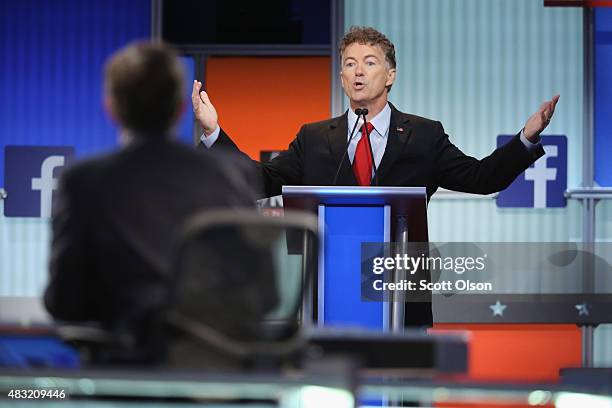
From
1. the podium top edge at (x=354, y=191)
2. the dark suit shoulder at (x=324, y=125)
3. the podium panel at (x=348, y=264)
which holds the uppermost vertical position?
the dark suit shoulder at (x=324, y=125)

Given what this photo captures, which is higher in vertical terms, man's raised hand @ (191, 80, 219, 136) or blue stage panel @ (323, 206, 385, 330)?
man's raised hand @ (191, 80, 219, 136)

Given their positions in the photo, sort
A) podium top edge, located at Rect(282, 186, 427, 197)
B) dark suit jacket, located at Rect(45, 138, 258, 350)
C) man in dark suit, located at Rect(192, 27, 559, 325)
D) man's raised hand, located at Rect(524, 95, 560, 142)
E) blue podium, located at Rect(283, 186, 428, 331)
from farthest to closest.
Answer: man in dark suit, located at Rect(192, 27, 559, 325)
man's raised hand, located at Rect(524, 95, 560, 142)
blue podium, located at Rect(283, 186, 428, 331)
podium top edge, located at Rect(282, 186, 427, 197)
dark suit jacket, located at Rect(45, 138, 258, 350)

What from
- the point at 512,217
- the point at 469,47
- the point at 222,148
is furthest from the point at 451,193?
the point at 222,148

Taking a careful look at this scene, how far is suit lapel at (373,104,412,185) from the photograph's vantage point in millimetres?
4027

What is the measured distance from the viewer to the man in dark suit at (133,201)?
2.02 m

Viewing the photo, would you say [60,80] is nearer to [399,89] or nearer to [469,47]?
[399,89]

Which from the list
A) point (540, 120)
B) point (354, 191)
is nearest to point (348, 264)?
point (354, 191)

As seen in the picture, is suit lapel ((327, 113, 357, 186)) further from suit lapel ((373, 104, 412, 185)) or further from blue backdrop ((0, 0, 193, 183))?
blue backdrop ((0, 0, 193, 183))

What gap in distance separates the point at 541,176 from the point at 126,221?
4.68 meters

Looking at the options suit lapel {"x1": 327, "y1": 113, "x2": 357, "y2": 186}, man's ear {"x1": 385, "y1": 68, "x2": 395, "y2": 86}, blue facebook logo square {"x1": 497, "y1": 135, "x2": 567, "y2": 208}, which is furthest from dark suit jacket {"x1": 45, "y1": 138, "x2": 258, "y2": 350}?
blue facebook logo square {"x1": 497, "y1": 135, "x2": 567, "y2": 208}

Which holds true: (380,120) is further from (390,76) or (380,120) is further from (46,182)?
(46,182)

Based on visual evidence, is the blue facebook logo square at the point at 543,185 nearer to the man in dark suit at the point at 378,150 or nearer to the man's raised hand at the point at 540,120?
the man in dark suit at the point at 378,150

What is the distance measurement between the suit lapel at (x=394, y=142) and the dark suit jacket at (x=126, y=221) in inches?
77.0

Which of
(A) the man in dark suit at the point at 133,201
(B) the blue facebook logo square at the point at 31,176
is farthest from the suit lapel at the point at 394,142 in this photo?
(B) the blue facebook logo square at the point at 31,176
